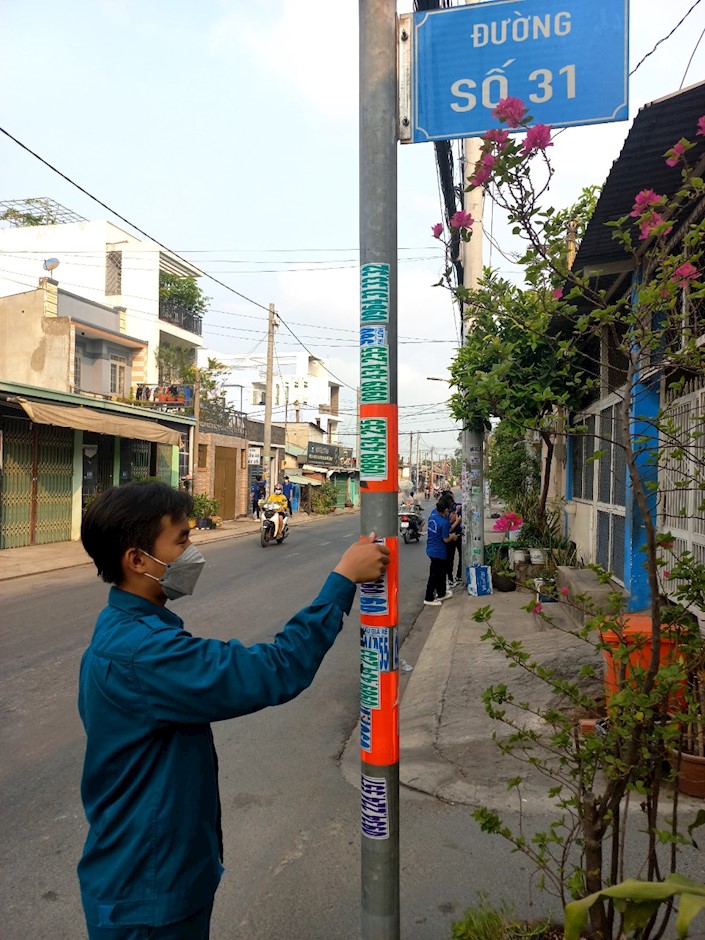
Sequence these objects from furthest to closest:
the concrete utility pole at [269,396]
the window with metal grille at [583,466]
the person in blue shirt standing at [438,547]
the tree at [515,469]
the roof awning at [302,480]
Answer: the roof awning at [302,480] < the concrete utility pole at [269,396] < the tree at [515,469] < the person in blue shirt standing at [438,547] < the window with metal grille at [583,466]

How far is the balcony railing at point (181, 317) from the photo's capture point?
27.9m

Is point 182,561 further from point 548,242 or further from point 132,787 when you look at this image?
point 548,242

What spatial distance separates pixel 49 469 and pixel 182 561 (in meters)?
15.4

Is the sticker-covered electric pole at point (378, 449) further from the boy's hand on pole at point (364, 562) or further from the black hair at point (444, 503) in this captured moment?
the black hair at point (444, 503)

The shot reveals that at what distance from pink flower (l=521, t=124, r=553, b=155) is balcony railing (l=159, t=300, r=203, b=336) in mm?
27085

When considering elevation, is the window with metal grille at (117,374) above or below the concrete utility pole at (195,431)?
above

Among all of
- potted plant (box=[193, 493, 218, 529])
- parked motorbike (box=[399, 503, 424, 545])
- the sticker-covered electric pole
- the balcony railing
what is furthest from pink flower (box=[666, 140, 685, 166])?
the balcony railing

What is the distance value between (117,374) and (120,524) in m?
22.5

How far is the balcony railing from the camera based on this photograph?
27902 mm

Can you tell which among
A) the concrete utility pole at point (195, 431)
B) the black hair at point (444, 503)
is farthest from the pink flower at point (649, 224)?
the concrete utility pole at point (195, 431)

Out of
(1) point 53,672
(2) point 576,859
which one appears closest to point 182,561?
(2) point 576,859

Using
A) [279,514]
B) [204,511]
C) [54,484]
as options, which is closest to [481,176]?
[279,514]

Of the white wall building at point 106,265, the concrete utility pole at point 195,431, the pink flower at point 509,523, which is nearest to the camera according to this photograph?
the pink flower at point 509,523

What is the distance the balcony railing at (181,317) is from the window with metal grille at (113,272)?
1.82 meters
